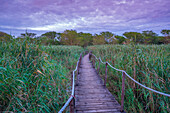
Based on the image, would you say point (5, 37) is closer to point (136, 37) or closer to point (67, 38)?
point (136, 37)

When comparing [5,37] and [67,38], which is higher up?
[67,38]

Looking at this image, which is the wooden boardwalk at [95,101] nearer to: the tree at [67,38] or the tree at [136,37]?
the tree at [136,37]

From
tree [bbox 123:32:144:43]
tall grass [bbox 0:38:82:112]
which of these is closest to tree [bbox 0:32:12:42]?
tall grass [bbox 0:38:82:112]

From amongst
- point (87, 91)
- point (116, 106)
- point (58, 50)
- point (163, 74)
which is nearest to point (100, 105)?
point (116, 106)

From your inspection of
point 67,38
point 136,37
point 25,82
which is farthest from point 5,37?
point 67,38

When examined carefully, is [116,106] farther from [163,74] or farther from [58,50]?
[58,50]

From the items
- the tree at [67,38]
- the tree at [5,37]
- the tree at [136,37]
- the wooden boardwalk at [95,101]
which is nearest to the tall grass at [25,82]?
the tree at [5,37]

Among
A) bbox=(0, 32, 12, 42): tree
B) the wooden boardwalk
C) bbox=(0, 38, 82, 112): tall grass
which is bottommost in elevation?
the wooden boardwalk

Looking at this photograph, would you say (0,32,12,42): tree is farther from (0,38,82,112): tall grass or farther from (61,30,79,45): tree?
(61,30,79,45): tree

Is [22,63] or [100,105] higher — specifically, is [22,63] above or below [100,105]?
above

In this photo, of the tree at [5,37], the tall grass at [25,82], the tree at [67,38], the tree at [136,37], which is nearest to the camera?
the tall grass at [25,82]

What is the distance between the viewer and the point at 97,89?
4293 millimetres

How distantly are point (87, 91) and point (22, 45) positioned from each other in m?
3.14

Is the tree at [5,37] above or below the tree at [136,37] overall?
below
